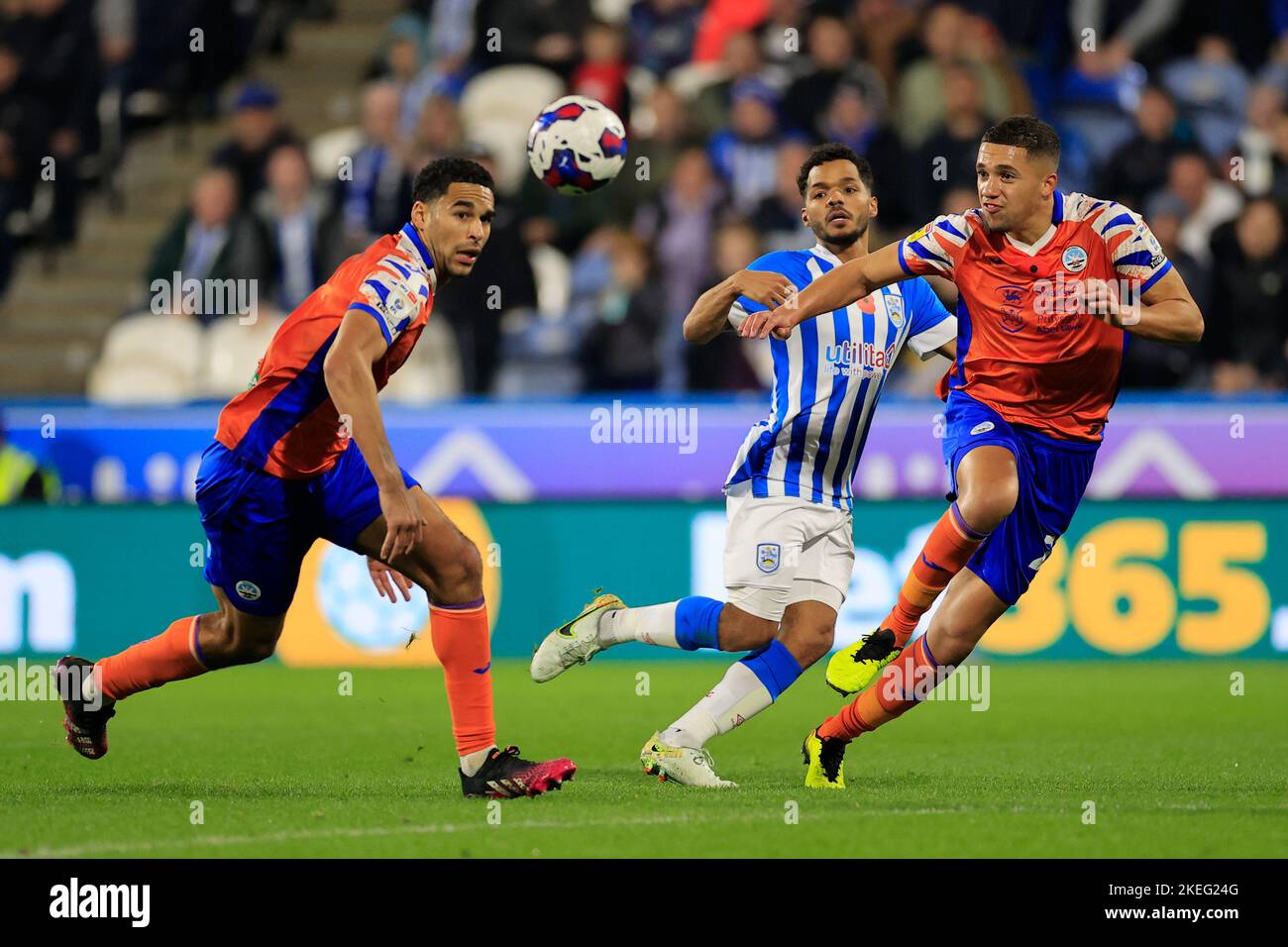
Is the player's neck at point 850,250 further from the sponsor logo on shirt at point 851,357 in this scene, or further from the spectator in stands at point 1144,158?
the spectator in stands at point 1144,158

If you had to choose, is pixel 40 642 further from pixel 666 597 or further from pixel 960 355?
pixel 960 355

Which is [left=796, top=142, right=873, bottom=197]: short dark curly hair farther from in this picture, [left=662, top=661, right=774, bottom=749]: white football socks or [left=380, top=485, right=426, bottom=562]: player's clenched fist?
[left=380, top=485, right=426, bottom=562]: player's clenched fist

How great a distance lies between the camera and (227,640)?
7645 mm

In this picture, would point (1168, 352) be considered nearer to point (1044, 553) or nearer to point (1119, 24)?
point (1119, 24)

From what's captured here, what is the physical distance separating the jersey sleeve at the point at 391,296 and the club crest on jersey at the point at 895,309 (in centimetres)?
203

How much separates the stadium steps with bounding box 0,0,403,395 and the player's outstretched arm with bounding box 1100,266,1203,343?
40.0 feet

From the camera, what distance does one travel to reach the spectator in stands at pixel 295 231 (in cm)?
1627

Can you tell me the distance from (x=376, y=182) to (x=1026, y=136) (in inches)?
376

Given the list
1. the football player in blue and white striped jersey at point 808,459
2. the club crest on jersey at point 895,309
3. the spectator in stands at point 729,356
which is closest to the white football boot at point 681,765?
the football player in blue and white striped jersey at point 808,459

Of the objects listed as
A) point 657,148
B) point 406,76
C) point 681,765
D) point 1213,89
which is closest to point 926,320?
point 681,765

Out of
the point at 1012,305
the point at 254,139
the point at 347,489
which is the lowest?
the point at 347,489

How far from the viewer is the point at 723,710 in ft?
25.2

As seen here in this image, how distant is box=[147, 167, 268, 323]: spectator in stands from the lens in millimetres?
16312

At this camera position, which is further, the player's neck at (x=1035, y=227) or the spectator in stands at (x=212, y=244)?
the spectator in stands at (x=212, y=244)
